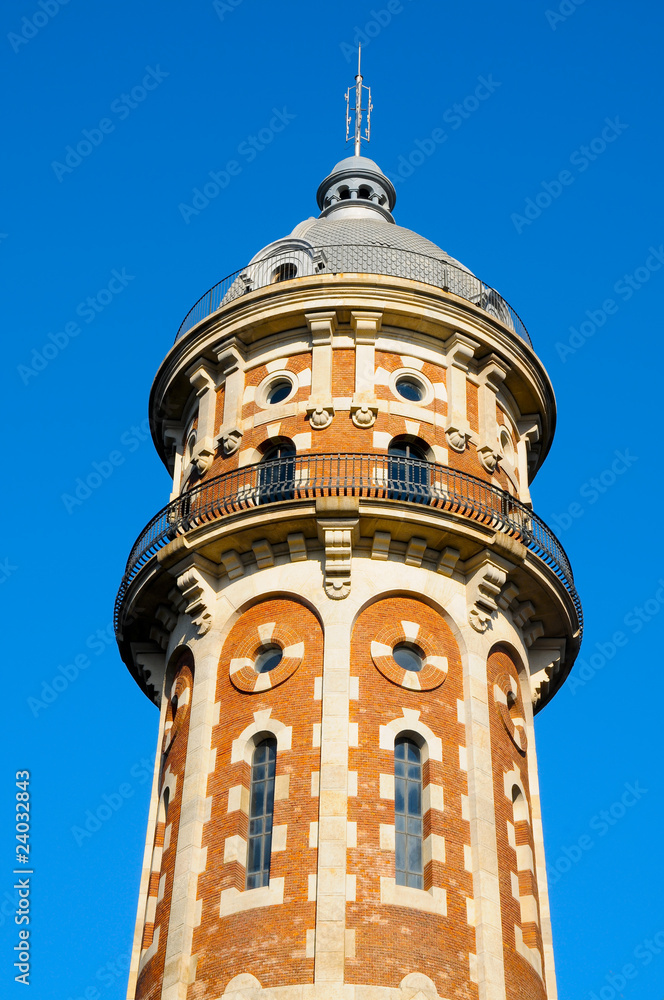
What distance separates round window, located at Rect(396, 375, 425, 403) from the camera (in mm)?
38688

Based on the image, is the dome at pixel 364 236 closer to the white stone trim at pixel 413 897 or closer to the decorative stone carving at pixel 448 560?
the decorative stone carving at pixel 448 560

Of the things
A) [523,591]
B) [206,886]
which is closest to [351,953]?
[206,886]

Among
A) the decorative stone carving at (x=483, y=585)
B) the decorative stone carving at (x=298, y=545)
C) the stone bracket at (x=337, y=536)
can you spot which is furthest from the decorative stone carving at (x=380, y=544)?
the decorative stone carving at (x=483, y=585)

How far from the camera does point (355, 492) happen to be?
3562 cm

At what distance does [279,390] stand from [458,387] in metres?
4.76

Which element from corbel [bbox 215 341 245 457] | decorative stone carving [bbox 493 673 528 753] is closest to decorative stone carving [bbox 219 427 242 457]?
corbel [bbox 215 341 245 457]

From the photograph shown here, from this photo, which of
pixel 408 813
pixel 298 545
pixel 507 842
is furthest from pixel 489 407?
pixel 408 813

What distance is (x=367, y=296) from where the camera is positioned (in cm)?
3891

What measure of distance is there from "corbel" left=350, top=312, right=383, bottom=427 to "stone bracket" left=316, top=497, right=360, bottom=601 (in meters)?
3.37

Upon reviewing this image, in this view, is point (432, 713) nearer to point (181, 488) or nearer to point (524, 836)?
point (524, 836)

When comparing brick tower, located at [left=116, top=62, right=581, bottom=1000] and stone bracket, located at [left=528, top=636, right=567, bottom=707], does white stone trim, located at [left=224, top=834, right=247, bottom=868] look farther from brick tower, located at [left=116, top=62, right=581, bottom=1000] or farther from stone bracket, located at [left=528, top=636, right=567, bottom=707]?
stone bracket, located at [left=528, top=636, right=567, bottom=707]

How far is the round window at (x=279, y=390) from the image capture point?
38.9 meters

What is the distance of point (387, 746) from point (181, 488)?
10855mm

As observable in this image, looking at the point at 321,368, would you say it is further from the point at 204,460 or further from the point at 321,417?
the point at 204,460
